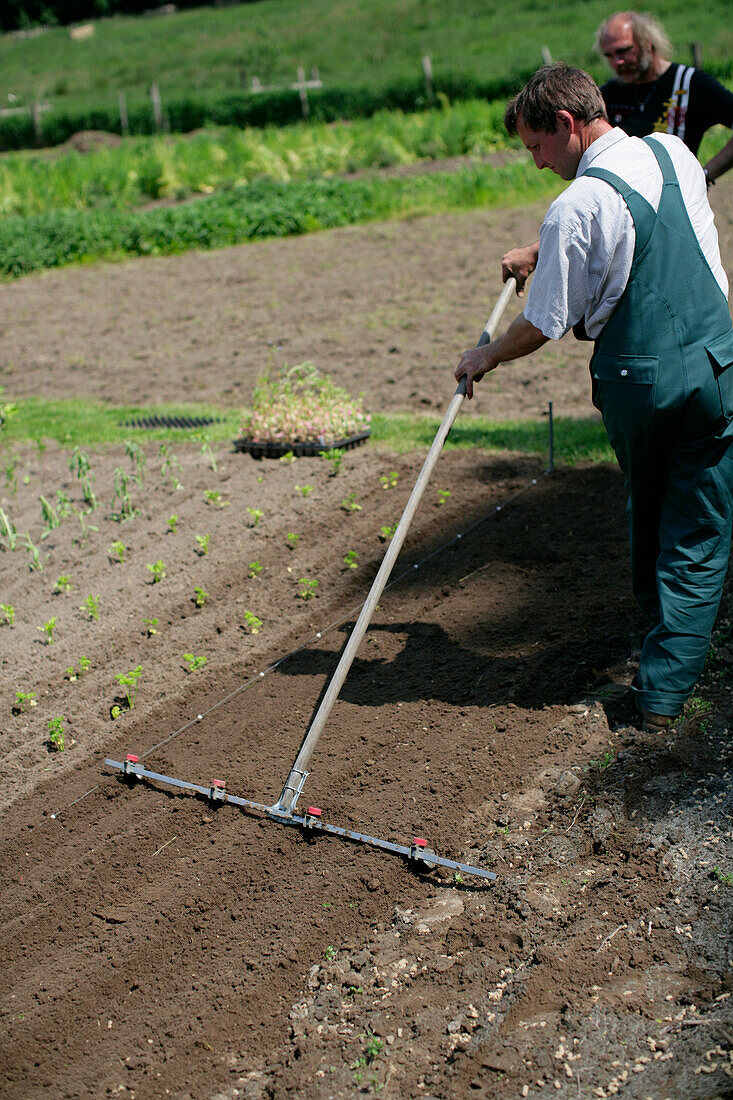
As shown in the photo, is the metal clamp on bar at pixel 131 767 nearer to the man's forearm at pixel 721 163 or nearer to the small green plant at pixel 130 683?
the small green plant at pixel 130 683

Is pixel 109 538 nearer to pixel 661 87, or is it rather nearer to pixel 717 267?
pixel 717 267

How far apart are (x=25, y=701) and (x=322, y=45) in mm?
39527

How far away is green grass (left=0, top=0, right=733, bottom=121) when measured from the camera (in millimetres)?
25953

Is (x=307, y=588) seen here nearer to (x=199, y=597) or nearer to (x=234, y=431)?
(x=199, y=597)

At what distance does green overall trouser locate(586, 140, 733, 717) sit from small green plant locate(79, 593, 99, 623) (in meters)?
2.66

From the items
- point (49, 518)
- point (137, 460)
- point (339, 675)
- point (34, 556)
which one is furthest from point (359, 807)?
point (137, 460)

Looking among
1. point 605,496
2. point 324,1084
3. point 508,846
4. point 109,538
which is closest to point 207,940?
point 324,1084

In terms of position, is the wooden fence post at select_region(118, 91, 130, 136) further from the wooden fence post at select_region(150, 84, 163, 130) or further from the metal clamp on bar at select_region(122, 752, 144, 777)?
the metal clamp on bar at select_region(122, 752, 144, 777)

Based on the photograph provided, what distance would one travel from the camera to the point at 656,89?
512 centimetres

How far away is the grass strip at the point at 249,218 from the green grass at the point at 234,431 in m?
6.58

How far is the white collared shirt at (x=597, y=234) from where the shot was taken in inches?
114

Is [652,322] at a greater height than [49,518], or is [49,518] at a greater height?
[652,322]

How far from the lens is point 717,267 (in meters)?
3.19

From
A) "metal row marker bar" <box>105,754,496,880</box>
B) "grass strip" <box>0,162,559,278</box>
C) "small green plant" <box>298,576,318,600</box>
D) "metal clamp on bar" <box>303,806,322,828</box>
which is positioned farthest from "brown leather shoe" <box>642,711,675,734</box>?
"grass strip" <box>0,162,559,278</box>
